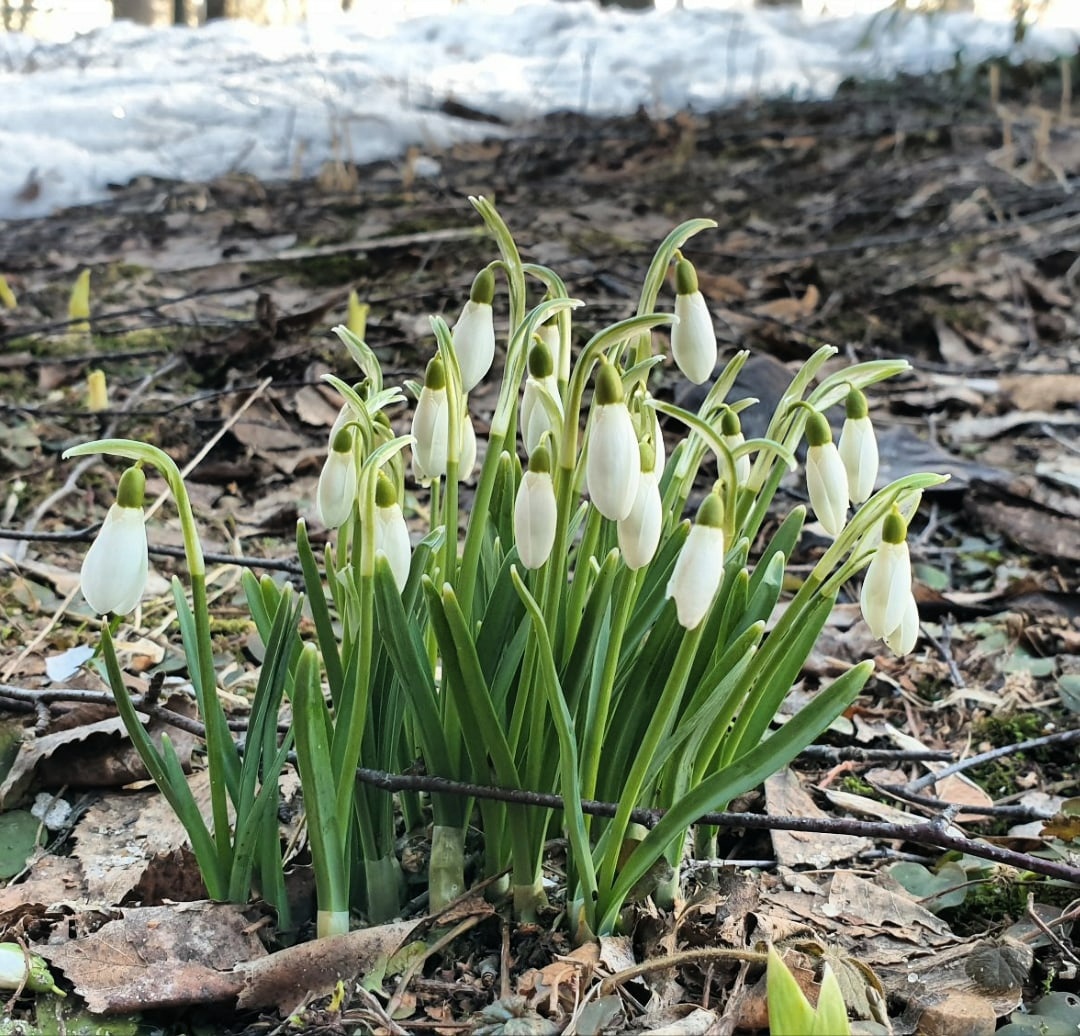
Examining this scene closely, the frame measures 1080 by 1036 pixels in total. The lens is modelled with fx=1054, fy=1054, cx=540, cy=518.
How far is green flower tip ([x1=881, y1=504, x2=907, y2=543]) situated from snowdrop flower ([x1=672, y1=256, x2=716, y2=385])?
256 millimetres

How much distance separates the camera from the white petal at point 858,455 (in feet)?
3.77

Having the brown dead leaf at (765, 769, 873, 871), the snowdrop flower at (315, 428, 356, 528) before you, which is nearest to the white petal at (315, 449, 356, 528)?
the snowdrop flower at (315, 428, 356, 528)

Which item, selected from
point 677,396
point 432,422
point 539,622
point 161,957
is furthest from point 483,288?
point 677,396

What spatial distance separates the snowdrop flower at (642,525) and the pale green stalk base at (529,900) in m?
0.46

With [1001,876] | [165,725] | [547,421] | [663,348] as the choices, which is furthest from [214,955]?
[663,348]

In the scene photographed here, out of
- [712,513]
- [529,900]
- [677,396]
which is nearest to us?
[712,513]

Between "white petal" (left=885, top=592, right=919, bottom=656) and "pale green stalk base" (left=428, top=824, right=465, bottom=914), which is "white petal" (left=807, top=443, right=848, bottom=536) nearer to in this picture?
"white petal" (left=885, top=592, right=919, bottom=656)

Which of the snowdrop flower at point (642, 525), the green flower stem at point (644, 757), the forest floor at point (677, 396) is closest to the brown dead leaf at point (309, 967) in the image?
the forest floor at point (677, 396)

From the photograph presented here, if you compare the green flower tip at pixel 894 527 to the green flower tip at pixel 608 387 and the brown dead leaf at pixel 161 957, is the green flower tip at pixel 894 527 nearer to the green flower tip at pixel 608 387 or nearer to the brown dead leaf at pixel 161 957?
the green flower tip at pixel 608 387

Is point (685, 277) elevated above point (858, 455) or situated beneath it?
elevated above

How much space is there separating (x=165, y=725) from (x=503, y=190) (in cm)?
477

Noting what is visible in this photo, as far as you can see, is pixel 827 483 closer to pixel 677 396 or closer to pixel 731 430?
pixel 731 430

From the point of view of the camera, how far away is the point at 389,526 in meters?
1.09

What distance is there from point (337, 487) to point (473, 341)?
0.77 feet
